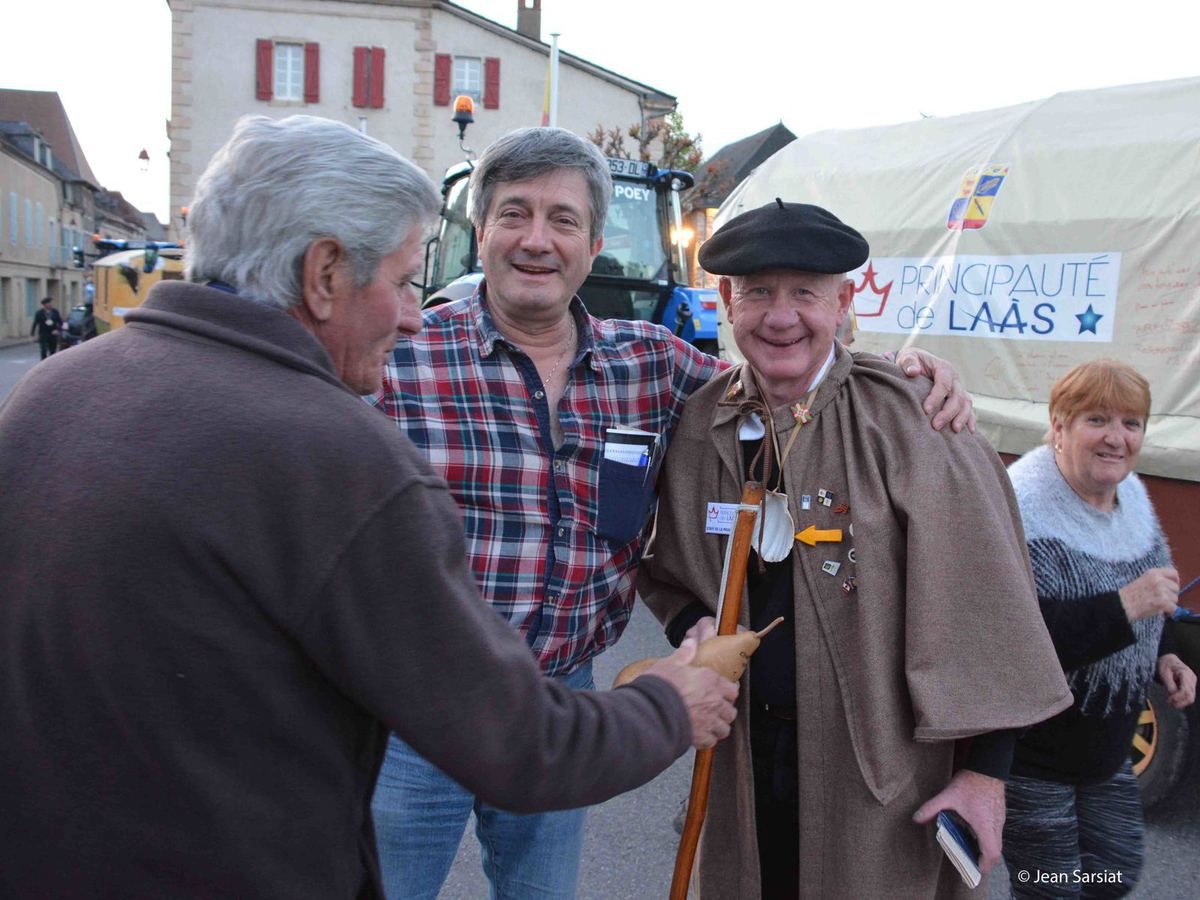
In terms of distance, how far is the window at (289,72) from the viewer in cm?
2605

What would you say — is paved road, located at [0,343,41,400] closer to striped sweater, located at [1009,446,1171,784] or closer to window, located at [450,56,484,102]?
window, located at [450,56,484,102]

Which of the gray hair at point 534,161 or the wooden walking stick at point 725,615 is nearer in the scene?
the wooden walking stick at point 725,615

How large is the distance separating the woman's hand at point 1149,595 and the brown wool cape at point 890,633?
599 millimetres

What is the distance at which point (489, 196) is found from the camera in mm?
2092

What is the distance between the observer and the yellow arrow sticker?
70.5 inches

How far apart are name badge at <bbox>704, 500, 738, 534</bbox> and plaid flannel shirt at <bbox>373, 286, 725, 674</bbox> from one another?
16 centimetres

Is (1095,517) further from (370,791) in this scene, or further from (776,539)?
(370,791)

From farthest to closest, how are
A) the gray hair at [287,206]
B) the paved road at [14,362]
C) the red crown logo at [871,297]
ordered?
the paved road at [14,362]
the red crown logo at [871,297]
the gray hair at [287,206]

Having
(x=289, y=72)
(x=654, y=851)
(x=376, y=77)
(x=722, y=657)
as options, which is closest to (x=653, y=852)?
(x=654, y=851)

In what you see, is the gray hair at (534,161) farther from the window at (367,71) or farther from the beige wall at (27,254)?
the beige wall at (27,254)

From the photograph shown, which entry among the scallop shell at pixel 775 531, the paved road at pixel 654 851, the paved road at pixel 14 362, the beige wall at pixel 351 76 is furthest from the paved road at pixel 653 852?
the beige wall at pixel 351 76

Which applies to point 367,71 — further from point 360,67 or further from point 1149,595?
point 1149,595

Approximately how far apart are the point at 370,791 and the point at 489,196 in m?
1.32

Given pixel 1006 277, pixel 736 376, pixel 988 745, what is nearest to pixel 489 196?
pixel 736 376
